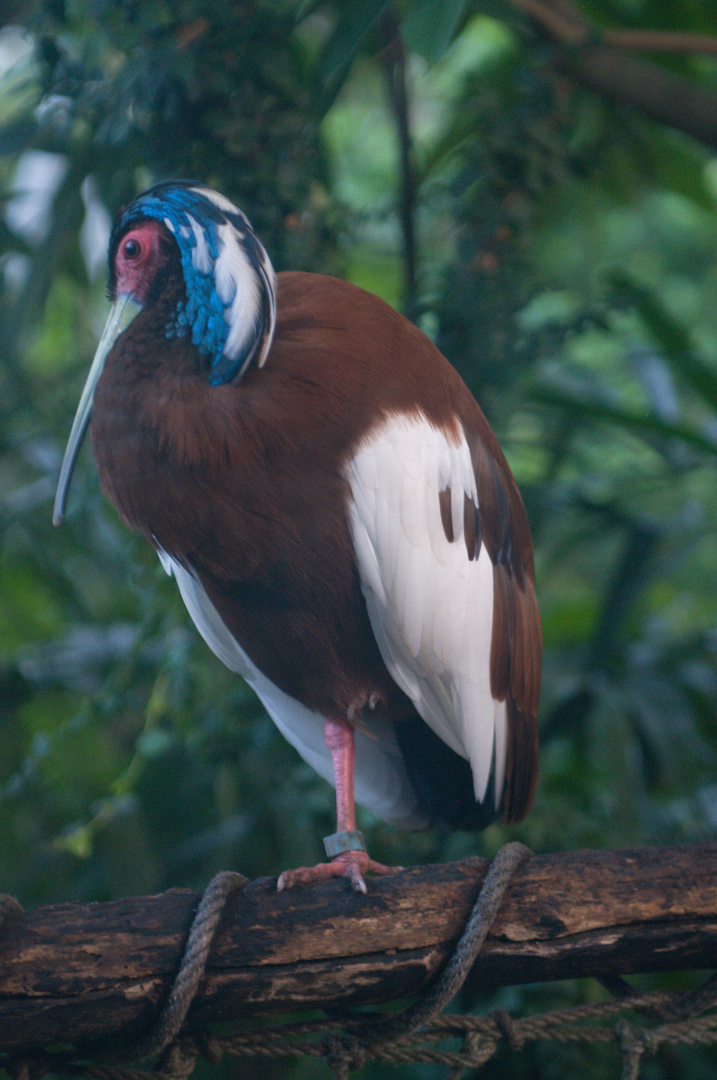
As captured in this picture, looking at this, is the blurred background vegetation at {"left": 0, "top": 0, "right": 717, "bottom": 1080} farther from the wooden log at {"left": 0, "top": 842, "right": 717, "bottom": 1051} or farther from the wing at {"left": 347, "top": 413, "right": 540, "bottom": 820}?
the wooden log at {"left": 0, "top": 842, "right": 717, "bottom": 1051}

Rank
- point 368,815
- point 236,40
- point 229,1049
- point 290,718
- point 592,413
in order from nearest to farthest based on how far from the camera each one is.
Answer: point 229,1049 → point 290,718 → point 236,40 → point 368,815 → point 592,413

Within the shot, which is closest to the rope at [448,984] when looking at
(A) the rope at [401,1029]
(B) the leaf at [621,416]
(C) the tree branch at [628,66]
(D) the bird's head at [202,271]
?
(A) the rope at [401,1029]

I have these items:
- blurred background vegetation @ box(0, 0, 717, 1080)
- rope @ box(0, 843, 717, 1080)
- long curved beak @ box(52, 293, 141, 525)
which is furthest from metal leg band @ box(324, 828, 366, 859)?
blurred background vegetation @ box(0, 0, 717, 1080)

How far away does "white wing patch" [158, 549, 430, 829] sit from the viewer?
1063 millimetres

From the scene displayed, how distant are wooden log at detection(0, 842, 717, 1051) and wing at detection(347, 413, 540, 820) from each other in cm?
17

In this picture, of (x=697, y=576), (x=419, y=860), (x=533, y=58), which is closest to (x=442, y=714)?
(x=419, y=860)

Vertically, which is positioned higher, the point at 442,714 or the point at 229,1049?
the point at 442,714

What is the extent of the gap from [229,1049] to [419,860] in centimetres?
83

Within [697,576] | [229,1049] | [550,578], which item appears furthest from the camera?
[697,576]

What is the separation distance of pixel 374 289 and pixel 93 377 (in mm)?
1359

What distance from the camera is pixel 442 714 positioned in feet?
3.29

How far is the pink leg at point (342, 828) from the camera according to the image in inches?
35.4

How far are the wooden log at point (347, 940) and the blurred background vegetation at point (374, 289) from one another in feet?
2.01

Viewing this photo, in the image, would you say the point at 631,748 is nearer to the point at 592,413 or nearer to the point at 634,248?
the point at 592,413
